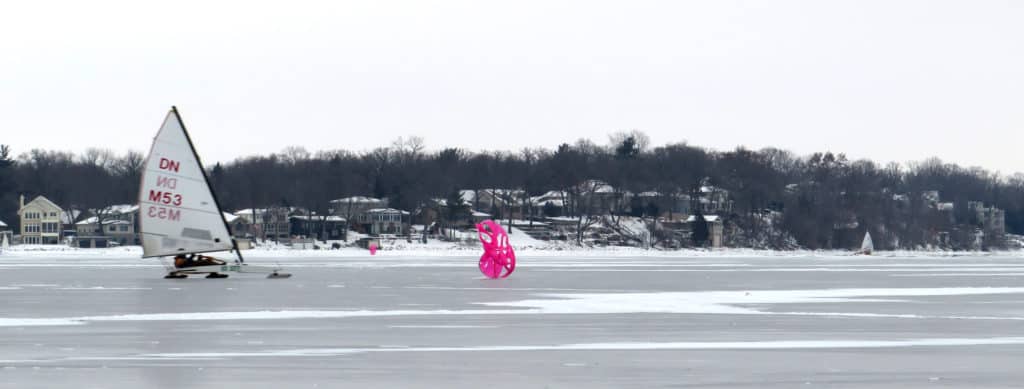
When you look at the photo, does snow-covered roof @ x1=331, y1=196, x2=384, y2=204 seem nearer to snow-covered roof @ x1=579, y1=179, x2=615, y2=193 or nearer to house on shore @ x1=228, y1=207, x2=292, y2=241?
house on shore @ x1=228, y1=207, x2=292, y2=241

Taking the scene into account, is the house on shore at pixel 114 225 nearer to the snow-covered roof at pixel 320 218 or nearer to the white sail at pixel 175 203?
the snow-covered roof at pixel 320 218

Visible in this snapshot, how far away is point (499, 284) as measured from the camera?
123ft

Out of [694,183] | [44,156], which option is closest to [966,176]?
[694,183]

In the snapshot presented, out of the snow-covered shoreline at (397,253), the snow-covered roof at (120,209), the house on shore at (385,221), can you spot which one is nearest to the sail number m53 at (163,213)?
the snow-covered shoreline at (397,253)

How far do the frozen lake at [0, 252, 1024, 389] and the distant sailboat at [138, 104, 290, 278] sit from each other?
6544 millimetres

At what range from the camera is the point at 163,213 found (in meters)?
42.1

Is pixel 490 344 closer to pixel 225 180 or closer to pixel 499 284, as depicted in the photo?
pixel 499 284

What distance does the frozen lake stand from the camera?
15.3 meters

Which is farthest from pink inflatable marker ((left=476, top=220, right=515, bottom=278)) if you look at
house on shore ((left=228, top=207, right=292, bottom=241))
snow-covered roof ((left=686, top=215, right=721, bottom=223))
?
snow-covered roof ((left=686, top=215, right=721, bottom=223))

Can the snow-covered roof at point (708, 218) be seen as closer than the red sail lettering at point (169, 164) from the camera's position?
No

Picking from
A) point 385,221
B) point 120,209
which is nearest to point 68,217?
point 120,209

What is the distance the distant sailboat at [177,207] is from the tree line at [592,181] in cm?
10080

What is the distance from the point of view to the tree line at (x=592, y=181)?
150 metres

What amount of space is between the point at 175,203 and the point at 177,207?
0.13 m
